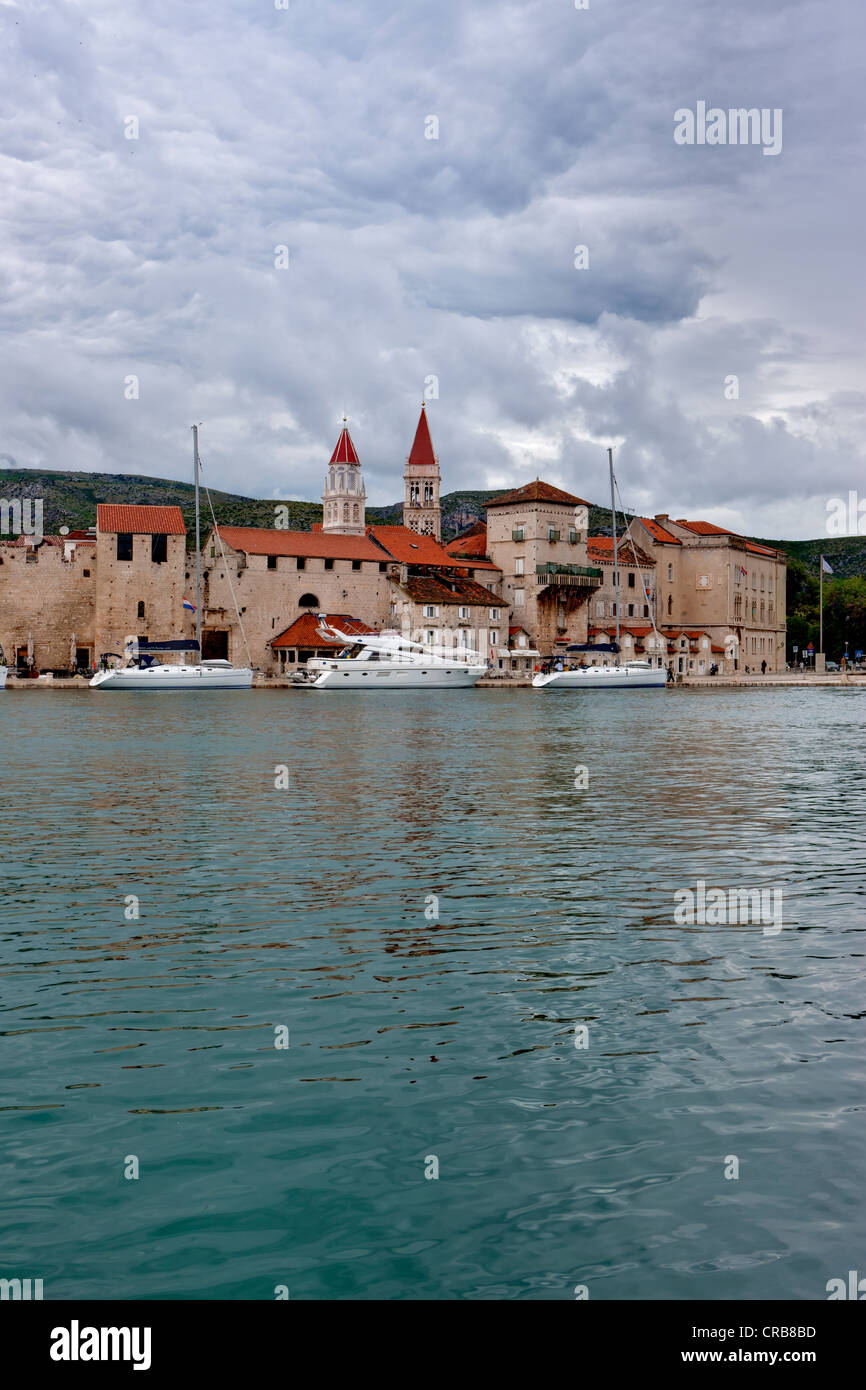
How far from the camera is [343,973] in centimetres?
855

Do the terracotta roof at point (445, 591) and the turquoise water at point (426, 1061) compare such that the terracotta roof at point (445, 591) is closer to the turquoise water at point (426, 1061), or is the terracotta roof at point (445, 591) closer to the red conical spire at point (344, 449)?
the red conical spire at point (344, 449)

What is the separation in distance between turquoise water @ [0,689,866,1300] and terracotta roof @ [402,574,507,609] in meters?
65.5

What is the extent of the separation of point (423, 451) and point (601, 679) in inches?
1462

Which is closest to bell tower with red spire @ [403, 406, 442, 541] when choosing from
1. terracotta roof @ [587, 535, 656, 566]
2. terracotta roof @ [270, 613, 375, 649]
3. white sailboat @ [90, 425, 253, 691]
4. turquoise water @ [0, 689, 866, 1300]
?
terracotta roof @ [587, 535, 656, 566]

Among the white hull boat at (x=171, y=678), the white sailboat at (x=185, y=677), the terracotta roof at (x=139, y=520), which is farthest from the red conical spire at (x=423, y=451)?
the white hull boat at (x=171, y=678)

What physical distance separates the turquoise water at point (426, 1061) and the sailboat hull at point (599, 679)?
196 feet

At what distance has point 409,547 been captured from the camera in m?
87.2

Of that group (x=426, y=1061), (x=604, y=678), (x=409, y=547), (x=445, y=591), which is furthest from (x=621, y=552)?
(x=426, y=1061)

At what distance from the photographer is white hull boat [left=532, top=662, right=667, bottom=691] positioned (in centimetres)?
7606

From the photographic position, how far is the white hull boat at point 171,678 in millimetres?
68500

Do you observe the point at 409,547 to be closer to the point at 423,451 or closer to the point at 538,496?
the point at 538,496

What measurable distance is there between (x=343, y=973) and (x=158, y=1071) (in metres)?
2.14
